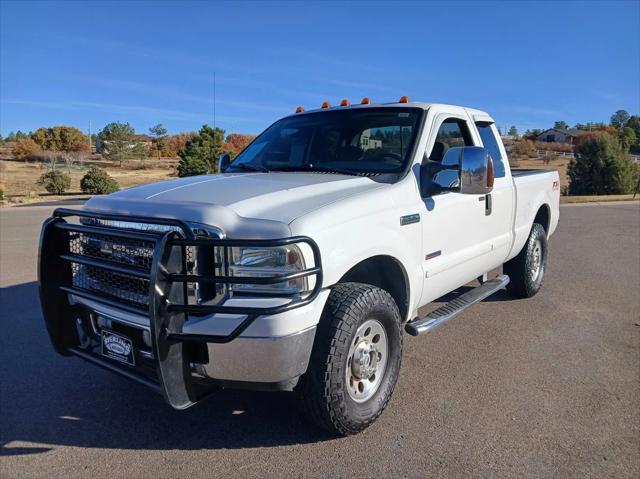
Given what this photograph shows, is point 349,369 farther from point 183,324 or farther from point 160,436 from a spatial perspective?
point 160,436

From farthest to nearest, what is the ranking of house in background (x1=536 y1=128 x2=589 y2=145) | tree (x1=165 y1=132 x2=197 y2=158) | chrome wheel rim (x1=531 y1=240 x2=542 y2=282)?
1. house in background (x1=536 y1=128 x2=589 y2=145)
2. tree (x1=165 y1=132 x2=197 y2=158)
3. chrome wheel rim (x1=531 y1=240 x2=542 y2=282)

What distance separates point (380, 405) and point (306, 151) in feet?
7.16

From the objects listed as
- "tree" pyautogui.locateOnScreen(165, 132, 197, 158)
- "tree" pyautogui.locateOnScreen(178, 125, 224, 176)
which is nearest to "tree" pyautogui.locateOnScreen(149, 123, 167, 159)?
"tree" pyautogui.locateOnScreen(165, 132, 197, 158)

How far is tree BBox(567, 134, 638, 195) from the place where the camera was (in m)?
28.2

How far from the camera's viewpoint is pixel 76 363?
4449 millimetres

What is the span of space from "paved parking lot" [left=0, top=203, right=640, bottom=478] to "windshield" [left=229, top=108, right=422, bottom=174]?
67.7 inches

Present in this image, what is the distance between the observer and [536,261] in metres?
6.34

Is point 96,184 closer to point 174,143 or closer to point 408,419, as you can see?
point 408,419

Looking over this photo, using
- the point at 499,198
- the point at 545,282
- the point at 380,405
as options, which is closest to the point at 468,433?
the point at 380,405

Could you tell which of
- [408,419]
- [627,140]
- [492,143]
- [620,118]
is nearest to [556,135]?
[620,118]

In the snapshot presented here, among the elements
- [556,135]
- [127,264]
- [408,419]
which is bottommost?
[408,419]

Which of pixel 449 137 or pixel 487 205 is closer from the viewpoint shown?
pixel 449 137

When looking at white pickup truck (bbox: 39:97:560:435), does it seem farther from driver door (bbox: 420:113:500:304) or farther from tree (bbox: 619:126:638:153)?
tree (bbox: 619:126:638:153)

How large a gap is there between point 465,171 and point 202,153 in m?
29.7
